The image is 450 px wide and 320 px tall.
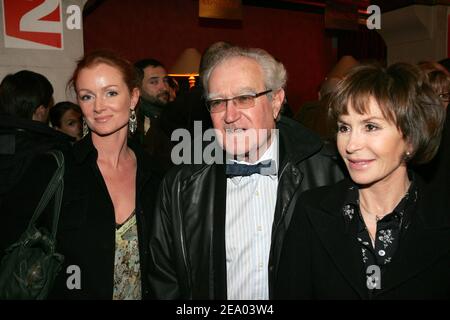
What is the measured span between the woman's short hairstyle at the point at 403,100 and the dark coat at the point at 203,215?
387mm

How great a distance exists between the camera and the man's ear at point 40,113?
9.66ft

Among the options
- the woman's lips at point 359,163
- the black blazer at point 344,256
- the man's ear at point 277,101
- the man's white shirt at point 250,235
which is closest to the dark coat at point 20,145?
the man's white shirt at point 250,235

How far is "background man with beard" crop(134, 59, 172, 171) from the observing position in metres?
3.23

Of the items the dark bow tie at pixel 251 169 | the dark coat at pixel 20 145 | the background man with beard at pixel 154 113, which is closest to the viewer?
the dark bow tie at pixel 251 169

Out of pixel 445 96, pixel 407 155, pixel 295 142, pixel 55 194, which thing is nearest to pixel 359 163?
pixel 407 155

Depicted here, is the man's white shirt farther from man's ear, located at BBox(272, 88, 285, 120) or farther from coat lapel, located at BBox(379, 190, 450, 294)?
coat lapel, located at BBox(379, 190, 450, 294)

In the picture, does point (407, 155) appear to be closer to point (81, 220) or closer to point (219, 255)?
point (219, 255)

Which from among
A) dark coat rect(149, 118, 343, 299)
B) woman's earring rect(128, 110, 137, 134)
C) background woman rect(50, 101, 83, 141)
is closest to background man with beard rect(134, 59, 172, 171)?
woman's earring rect(128, 110, 137, 134)

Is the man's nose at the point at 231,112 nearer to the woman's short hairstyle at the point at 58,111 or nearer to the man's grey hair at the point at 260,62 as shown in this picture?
the man's grey hair at the point at 260,62

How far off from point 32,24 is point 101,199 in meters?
3.34

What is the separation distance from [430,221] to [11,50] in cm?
455

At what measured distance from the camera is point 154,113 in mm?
3674

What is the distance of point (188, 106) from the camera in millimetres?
2982

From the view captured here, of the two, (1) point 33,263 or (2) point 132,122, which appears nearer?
(1) point 33,263
